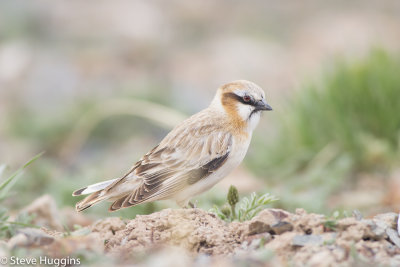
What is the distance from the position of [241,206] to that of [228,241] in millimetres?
640

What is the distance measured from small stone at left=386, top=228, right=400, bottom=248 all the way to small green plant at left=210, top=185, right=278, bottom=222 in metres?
0.95

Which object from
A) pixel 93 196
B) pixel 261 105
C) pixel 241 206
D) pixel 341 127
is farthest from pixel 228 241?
pixel 341 127

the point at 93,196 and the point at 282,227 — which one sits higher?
the point at 93,196

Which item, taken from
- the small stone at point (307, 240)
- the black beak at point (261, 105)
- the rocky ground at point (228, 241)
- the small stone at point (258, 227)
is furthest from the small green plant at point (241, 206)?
the black beak at point (261, 105)

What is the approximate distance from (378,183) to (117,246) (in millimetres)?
4947

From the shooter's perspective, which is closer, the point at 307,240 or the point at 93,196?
the point at 307,240

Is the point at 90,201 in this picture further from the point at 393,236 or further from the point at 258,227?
the point at 393,236

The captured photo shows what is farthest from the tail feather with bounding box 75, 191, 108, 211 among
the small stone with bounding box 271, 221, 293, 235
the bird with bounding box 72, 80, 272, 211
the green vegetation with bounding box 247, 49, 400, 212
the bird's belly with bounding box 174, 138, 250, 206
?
the green vegetation with bounding box 247, 49, 400, 212

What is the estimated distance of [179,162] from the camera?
6137mm

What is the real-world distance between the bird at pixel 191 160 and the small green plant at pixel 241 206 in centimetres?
38

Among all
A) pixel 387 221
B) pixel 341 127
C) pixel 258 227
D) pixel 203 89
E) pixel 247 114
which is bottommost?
pixel 387 221

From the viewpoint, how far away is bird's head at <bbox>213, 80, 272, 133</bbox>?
253 inches

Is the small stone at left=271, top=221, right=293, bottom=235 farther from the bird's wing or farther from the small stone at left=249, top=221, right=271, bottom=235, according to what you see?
the bird's wing

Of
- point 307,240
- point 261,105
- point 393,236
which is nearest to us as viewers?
point 307,240
